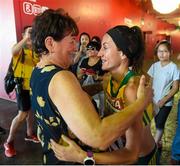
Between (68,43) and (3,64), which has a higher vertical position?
(68,43)

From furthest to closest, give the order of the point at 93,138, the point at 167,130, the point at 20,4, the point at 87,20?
the point at 87,20, the point at 20,4, the point at 167,130, the point at 93,138

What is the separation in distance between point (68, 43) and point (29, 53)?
6.64 ft

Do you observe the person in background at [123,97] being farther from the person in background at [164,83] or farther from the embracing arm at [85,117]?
the person in background at [164,83]

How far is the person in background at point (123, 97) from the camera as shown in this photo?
1007mm

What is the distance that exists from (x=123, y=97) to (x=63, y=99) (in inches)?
14.7

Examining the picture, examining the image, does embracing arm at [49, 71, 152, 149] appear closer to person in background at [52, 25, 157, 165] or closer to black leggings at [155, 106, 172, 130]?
person in background at [52, 25, 157, 165]

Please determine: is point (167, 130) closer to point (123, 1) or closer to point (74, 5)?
point (74, 5)

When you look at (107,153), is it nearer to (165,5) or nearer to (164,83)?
(165,5)

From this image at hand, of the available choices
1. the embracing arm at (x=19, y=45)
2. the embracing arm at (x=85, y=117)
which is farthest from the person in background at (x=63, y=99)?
the embracing arm at (x=19, y=45)

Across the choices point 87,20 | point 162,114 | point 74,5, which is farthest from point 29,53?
point 87,20

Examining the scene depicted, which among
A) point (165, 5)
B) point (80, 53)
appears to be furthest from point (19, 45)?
point (165, 5)

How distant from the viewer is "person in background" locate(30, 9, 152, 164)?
84cm

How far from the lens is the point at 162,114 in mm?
2912

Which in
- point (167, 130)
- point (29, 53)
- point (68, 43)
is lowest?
point (167, 130)
